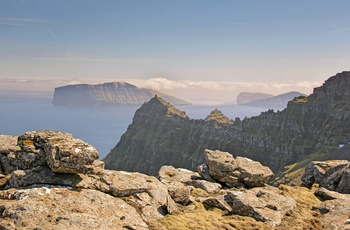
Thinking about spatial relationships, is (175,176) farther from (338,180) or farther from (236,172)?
(338,180)

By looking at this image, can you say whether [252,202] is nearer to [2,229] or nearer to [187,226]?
[187,226]

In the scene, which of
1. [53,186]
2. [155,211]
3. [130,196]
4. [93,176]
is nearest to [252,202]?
[155,211]

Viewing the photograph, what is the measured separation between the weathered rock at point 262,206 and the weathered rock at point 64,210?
28.3ft

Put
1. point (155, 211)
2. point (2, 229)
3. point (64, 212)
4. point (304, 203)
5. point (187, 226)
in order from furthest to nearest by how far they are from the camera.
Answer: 1. point (304, 203)
2. point (155, 211)
3. point (187, 226)
4. point (64, 212)
5. point (2, 229)

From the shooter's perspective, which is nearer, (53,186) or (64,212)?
(64,212)

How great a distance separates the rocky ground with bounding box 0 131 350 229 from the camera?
18312 mm

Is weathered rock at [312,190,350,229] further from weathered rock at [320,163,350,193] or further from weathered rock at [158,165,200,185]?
weathered rock at [158,165,200,185]

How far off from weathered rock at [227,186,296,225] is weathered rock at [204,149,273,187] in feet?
14.0

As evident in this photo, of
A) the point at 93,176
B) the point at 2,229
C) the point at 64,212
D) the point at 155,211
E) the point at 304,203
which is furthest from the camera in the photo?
the point at 304,203

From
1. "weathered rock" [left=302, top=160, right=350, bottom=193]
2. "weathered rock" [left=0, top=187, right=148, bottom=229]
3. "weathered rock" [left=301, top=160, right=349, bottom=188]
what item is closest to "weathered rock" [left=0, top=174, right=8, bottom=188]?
"weathered rock" [left=0, top=187, right=148, bottom=229]

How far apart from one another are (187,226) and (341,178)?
23.8 m

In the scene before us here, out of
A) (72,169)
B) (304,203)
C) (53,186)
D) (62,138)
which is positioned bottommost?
(304,203)

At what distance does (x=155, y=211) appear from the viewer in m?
21.7

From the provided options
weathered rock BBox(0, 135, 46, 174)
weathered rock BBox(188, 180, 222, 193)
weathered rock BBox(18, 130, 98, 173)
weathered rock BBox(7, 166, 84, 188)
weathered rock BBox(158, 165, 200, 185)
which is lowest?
weathered rock BBox(158, 165, 200, 185)
